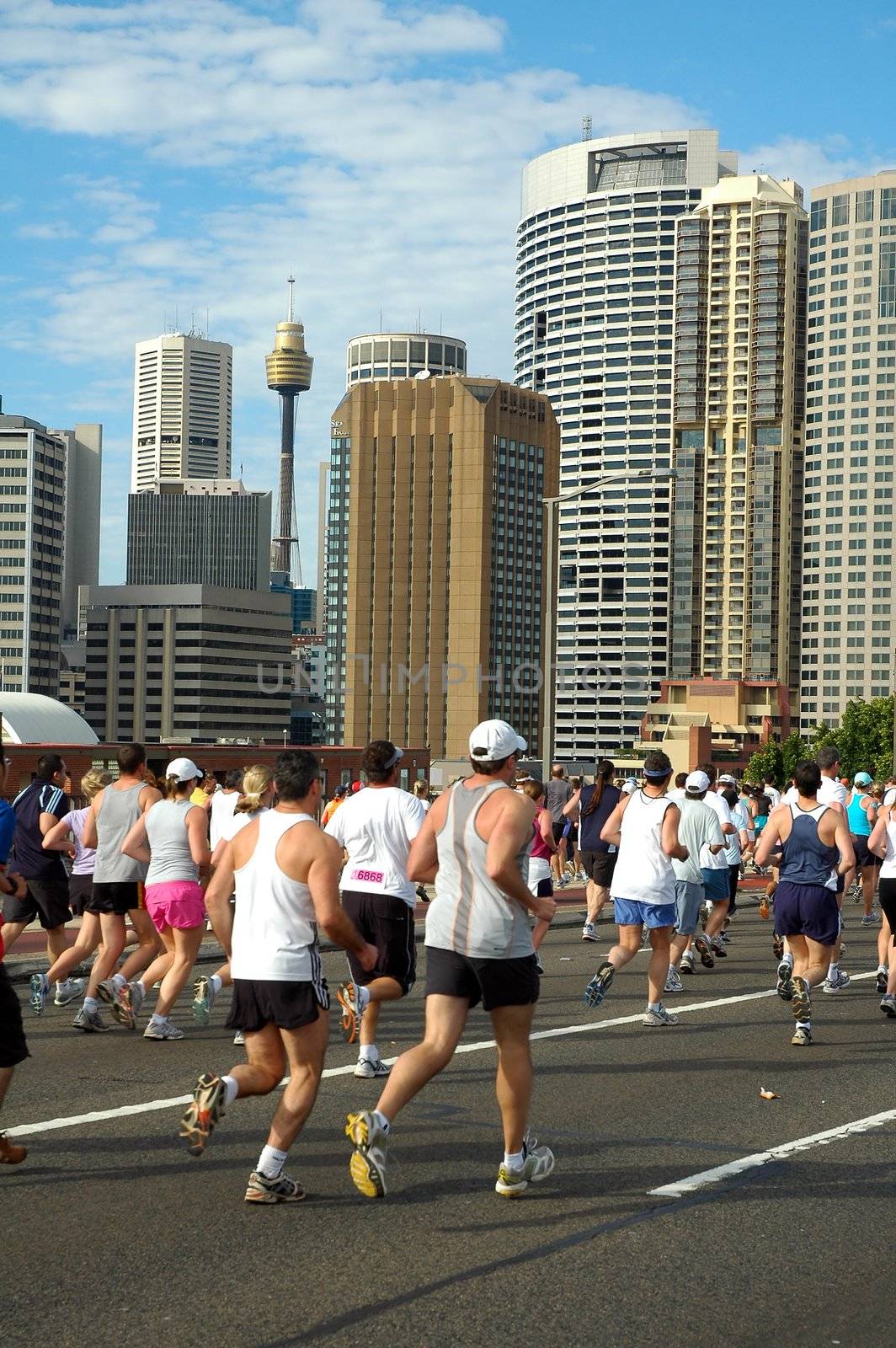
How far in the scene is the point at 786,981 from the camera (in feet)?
37.8

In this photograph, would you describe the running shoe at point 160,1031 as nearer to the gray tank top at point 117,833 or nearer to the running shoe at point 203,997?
the running shoe at point 203,997

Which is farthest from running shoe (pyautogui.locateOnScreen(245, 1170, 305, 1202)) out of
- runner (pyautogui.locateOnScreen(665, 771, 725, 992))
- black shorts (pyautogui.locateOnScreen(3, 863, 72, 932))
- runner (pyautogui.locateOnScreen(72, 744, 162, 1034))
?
runner (pyautogui.locateOnScreen(665, 771, 725, 992))

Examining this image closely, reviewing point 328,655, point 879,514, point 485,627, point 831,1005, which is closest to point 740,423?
point 879,514

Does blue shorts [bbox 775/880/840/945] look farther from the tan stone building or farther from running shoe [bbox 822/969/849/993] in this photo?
the tan stone building

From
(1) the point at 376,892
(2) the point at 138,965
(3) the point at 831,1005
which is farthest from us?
(3) the point at 831,1005

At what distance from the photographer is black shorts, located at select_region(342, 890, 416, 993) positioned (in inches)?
376

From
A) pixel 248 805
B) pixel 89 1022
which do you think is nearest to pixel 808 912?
pixel 248 805

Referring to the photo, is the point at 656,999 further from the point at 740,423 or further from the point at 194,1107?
the point at 740,423

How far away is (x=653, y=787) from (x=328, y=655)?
184064 millimetres

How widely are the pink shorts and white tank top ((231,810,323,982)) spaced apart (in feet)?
13.6

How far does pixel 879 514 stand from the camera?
19362 centimetres

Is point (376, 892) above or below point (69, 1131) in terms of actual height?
above

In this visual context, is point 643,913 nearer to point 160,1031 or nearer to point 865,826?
point 160,1031

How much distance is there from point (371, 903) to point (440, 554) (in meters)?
174
